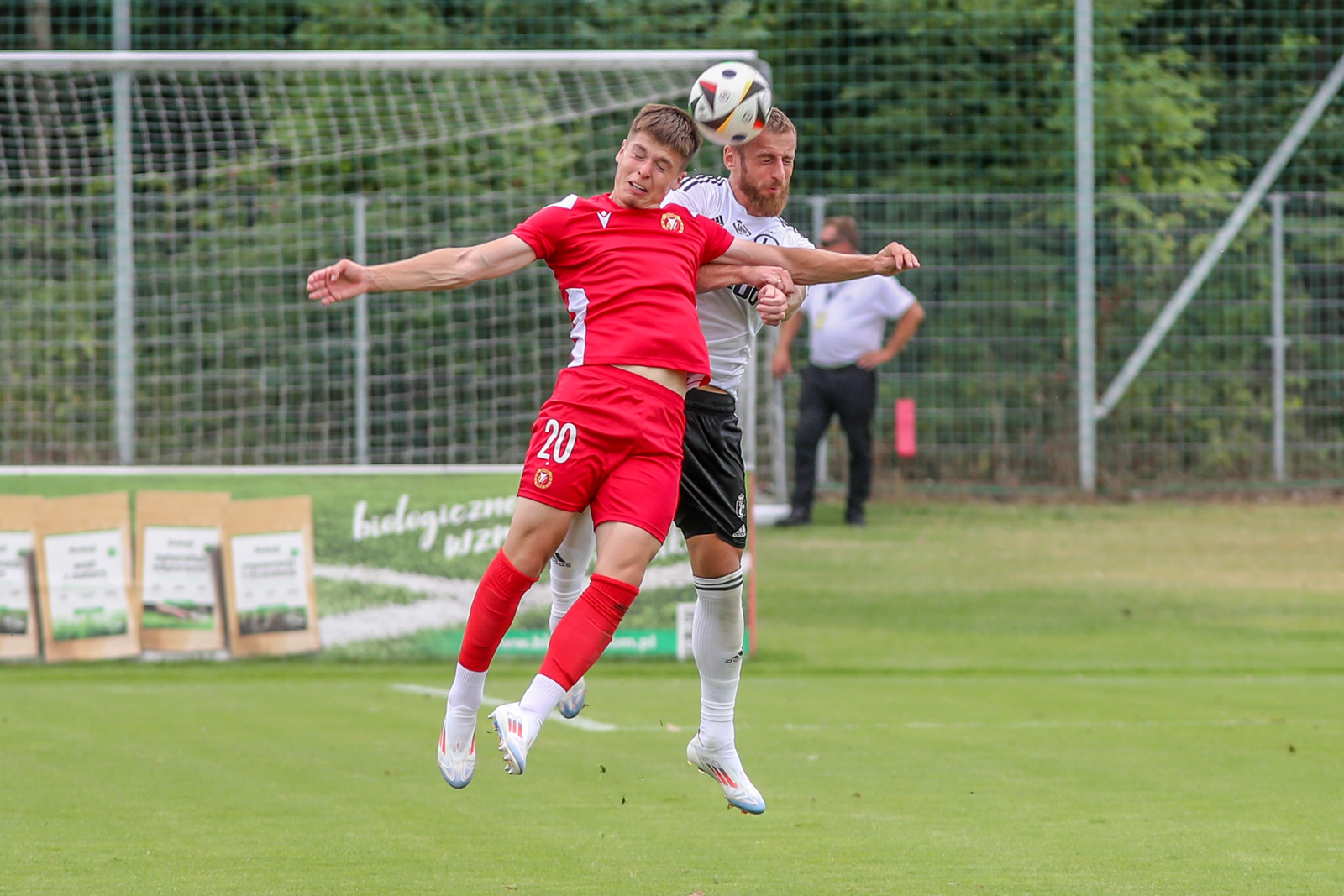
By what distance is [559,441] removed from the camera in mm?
5023

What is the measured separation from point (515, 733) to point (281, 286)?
9656 mm

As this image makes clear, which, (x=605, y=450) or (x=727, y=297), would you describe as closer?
(x=605, y=450)

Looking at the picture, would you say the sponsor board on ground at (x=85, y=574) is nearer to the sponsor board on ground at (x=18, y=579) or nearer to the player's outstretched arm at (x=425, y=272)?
the sponsor board on ground at (x=18, y=579)

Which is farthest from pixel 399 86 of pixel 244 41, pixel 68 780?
pixel 68 780

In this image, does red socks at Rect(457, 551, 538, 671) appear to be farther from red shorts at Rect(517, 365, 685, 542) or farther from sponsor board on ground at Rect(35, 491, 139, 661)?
sponsor board on ground at Rect(35, 491, 139, 661)

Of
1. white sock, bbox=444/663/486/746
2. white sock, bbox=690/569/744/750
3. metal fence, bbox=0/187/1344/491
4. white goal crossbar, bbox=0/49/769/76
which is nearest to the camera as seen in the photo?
white sock, bbox=444/663/486/746

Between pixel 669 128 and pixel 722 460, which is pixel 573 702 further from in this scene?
pixel 669 128

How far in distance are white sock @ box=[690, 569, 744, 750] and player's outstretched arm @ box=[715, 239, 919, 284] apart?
1083 mm

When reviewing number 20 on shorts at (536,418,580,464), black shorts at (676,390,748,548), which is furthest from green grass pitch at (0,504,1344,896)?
number 20 on shorts at (536,418,580,464)

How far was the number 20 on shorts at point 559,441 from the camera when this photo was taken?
5012 millimetres

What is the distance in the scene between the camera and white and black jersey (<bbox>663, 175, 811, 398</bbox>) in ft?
18.7

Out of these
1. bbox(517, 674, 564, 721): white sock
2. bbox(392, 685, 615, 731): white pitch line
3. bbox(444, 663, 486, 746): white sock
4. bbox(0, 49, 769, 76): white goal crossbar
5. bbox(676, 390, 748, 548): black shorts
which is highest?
bbox(0, 49, 769, 76): white goal crossbar

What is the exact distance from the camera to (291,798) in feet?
20.3

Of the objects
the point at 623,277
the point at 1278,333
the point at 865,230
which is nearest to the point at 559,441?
the point at 623,277
